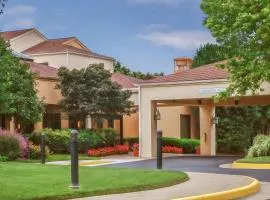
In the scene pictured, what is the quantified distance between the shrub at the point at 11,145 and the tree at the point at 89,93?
8.84 metres

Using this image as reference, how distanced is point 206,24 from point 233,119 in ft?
73.0

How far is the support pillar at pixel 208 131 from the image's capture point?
39.9 m

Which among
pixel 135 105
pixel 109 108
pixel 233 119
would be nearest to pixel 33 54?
pixel 135 105

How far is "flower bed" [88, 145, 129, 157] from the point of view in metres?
36.1

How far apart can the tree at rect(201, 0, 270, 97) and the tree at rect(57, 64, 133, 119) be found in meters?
15.2

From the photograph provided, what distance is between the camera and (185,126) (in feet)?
160

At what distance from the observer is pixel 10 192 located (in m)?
13.3

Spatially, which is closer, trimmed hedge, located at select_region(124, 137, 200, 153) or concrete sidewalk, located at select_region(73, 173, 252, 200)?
concrete sidewalk, located at select_region(73, 173, 252, 200)

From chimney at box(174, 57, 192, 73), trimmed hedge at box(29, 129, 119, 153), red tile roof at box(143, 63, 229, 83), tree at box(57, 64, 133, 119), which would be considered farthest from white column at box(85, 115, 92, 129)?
chimney at box(174, 57, 192, 73)

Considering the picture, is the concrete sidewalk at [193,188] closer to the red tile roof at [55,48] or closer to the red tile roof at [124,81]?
the red tile roof at [124,81]

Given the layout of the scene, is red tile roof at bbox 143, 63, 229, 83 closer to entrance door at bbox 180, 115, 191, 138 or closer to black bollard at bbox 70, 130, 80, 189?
entrance door at bbox 180, 115, 191, 138

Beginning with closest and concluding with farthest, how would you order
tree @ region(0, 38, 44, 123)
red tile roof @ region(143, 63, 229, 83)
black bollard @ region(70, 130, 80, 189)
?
black bollard @ region(70, 130, 80, 189), tree @ region(0, 38, 44, 123), red tile roof @ region(143, 63, 229, 83)

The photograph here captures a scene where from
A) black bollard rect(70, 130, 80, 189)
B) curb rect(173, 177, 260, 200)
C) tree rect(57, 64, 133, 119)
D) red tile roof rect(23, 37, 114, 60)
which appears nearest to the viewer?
curb rect(173, 177, 260, 200)

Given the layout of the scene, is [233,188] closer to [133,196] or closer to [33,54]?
[133,196]
